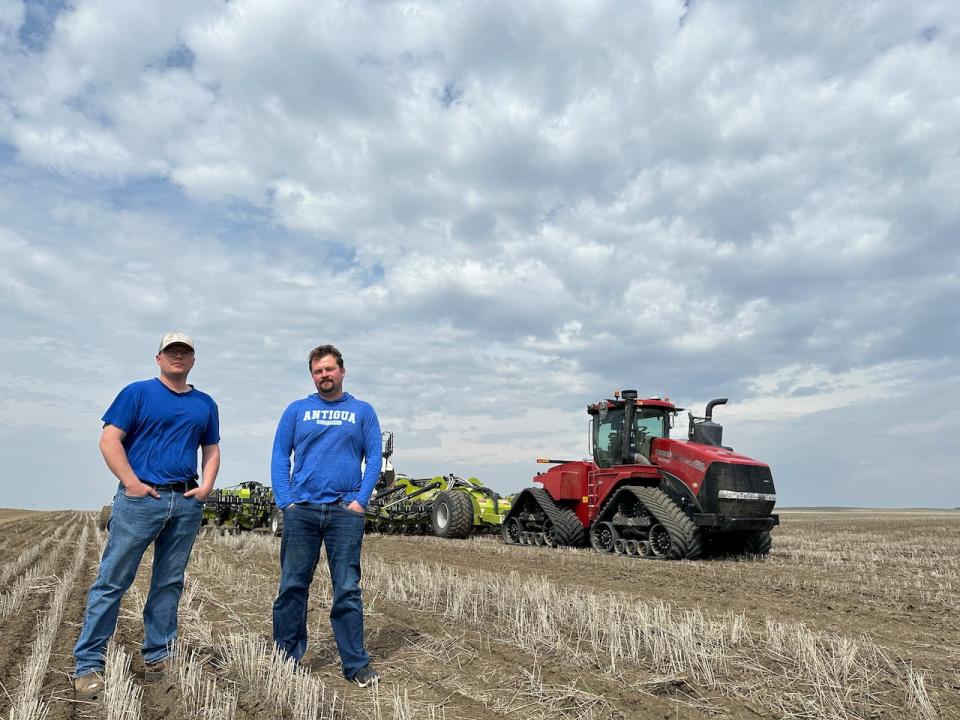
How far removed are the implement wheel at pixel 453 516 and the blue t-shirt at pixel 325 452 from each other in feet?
35.1

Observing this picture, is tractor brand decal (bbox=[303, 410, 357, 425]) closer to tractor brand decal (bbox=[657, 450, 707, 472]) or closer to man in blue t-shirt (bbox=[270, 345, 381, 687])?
man in blue t-shirt (bbox=[270, 345, 381, 687])

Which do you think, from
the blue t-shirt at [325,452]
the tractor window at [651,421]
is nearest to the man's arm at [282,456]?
the blue t-shirt at [325,452]

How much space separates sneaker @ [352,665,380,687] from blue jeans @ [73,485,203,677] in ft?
3.59

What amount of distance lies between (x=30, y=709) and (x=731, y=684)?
3.58 m

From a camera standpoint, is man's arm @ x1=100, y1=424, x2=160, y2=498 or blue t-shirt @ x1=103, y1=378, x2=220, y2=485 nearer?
man's arm @ x1=100, y1=424, x2=160, y2=498

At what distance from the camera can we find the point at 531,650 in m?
4.73

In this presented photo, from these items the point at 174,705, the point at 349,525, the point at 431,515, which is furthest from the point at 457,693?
the point at 431,515

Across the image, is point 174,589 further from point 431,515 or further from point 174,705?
point 431,515

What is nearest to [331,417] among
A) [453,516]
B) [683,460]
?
[683,460]

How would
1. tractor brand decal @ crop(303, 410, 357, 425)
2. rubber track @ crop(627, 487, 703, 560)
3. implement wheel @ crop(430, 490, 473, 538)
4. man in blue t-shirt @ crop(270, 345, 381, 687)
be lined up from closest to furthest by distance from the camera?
man in blue t-shirt @ crop(270, 345, 381, 687) → tractor brand decal @ crop(303, 410, 357, 425) → rubber track @ crop(627, 487, 703, 560) → implement wheel @ crop(430, 490, 473, 538)

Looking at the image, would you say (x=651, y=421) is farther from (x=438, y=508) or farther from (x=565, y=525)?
(x=438, y=508)

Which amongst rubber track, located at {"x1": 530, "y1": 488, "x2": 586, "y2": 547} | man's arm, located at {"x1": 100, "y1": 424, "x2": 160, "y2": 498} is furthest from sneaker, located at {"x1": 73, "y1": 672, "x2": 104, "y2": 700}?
rubber track, located at {"x1": 530, "y1": 488, "x2": 586, "y2": 547}

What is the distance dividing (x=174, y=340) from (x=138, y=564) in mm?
1238

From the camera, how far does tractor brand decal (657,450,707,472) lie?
1117 centimetres
